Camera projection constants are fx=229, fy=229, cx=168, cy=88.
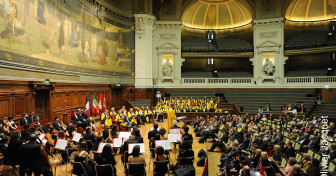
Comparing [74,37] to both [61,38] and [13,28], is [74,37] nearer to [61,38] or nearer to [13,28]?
[61,38]

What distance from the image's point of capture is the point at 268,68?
24.0 metres

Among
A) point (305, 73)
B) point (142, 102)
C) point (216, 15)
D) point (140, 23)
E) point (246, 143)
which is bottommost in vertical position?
point (246, 143)

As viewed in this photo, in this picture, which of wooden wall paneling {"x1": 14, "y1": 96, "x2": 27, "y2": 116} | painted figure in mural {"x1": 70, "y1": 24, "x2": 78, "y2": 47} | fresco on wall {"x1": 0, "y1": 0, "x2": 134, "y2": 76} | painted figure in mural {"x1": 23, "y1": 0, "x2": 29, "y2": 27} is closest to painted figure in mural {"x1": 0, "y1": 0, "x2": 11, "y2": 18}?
fresco on wall {"x1": 0, "y1": 0, "x2": 134, "y2": 76}

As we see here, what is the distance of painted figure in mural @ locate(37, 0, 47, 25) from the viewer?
1136 centimetres

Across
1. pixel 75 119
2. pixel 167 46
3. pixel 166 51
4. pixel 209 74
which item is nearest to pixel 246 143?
pixel 75 119

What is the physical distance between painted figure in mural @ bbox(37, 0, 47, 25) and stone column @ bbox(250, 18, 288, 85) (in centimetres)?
2041

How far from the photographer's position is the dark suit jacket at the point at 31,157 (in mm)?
5117

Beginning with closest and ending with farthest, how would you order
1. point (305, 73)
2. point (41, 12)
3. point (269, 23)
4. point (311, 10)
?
point (41, 12), point (269, 23), point (305, 73), point (311, 10)

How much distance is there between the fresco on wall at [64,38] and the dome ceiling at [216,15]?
10.4 metres

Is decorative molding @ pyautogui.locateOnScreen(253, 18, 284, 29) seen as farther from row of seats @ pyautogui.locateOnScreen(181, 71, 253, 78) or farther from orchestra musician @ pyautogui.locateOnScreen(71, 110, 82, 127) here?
orchestra musician @ pyautogui.locateOnScreen(71, 110, 82, 127)

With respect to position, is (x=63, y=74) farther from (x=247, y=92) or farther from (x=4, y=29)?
(x=247, y=92)

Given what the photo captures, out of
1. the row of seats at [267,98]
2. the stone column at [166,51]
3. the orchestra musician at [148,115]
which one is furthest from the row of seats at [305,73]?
the orchestra musician at [148,115]

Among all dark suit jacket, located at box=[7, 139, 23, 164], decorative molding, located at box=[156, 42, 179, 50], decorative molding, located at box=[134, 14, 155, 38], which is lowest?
dark suit jacket, located at box=[7, 139, 23, 164]

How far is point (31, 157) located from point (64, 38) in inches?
406
